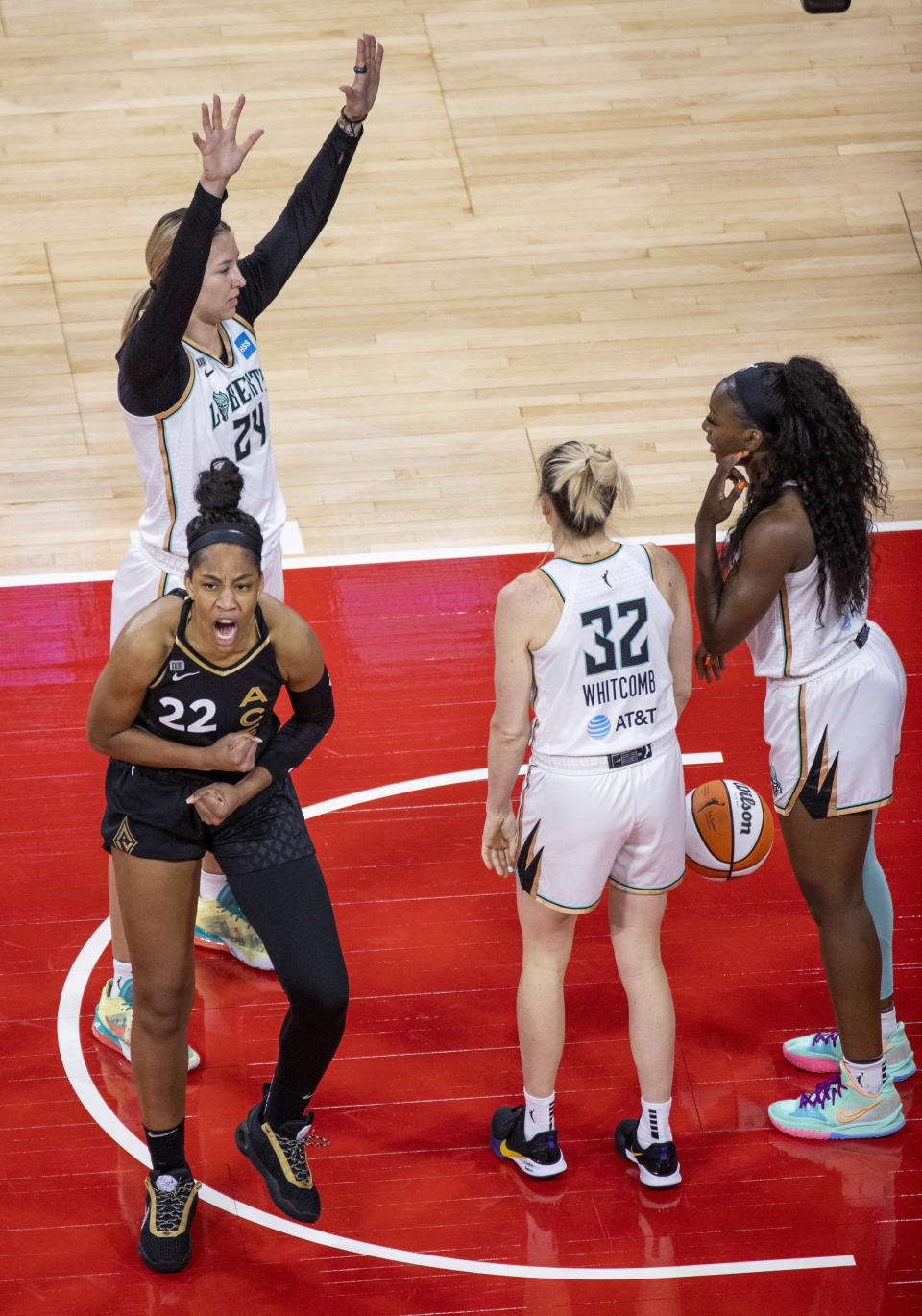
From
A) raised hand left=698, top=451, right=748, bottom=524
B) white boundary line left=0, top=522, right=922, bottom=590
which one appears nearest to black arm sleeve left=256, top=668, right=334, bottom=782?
raised hand left=698, top=451, right=748, bottom=524

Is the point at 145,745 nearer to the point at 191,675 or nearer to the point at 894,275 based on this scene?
the point at 191,675

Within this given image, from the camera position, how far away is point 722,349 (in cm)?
859

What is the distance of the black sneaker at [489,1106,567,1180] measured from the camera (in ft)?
14.3

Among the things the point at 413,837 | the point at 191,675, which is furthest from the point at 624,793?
the point at 413,837

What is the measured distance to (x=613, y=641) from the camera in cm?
390

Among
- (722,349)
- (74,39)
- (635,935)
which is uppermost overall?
(74,39)

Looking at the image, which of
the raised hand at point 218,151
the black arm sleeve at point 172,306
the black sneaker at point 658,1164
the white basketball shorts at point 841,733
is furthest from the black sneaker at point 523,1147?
the raised hand at point 218,151

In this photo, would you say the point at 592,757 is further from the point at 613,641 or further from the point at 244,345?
the point at 244,345

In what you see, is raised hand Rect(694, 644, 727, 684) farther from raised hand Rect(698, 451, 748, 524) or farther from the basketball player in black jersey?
the basketball player in black jersey

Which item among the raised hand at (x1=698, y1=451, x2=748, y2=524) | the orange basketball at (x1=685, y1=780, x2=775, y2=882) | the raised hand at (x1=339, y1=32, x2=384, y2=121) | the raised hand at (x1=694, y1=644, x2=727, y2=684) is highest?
the raised hand at (x1=339, y1=32, x2=384, y2=121)

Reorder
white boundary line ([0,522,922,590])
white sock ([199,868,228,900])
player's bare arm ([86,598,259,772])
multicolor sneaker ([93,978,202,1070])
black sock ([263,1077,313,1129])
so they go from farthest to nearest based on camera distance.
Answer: white boundary line ([0,522,922,590]) → white sock ([199,868,228,900]) → multicolor sneaker ([93,978,202,1070]) → black sock ([263,1077,313,1129]) → player's bare arm ([86,598,259,772])

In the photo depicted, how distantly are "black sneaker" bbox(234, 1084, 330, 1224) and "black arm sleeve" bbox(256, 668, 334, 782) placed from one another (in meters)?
0.94

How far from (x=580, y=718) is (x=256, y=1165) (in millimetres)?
1496

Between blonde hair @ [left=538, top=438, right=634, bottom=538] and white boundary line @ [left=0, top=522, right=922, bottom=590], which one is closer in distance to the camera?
blonde hair @ [left=538, top=438, right=634, bottom=538]
